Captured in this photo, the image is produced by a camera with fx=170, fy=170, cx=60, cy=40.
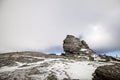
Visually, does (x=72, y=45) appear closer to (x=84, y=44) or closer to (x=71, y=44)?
(x=71, y=44)

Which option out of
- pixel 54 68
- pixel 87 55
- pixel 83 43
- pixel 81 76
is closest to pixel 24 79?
pixel 54 68

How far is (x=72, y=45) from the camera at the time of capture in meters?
80.6

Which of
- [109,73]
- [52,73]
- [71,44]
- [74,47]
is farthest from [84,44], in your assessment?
[109,73]

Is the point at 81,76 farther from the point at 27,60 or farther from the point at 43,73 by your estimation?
the point at 27,60

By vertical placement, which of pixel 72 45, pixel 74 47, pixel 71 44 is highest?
pixel 71 44

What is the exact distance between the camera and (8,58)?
59344mm

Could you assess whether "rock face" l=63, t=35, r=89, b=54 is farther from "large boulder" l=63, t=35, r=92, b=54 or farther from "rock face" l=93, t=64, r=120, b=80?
"rock face" l=93, t=64, r=120, b=80

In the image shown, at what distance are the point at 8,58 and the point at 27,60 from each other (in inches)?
A: 277

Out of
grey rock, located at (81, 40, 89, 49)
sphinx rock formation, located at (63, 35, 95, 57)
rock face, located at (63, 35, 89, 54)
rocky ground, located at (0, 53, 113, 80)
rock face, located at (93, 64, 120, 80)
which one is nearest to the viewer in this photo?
rock face, located at (93, 64, 120, 80)

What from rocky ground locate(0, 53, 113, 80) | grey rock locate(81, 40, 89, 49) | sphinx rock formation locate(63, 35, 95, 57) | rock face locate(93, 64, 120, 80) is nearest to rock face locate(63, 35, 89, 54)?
sphinx rock formation locate(63, 35, 95, 57)

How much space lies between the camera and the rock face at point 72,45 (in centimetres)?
7918

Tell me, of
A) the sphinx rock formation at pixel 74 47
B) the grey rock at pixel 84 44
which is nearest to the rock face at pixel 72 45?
the sphinx rock formation at pixel 74 47

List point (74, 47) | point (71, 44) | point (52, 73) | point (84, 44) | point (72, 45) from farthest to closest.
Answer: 1. point (84, 44)
2. point (71, 44)
3. point (72, 45)
4. point (74, 47)
5. point (52, 73)

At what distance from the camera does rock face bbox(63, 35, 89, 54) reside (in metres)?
79.2
